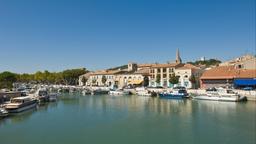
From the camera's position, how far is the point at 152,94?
2421 inches

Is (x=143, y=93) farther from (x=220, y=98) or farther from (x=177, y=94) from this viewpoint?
(x=220, y=98)

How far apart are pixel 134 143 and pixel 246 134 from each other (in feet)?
29.5

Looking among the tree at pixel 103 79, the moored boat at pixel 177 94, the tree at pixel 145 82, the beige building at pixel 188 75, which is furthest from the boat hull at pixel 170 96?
the tree at pixel 103 79

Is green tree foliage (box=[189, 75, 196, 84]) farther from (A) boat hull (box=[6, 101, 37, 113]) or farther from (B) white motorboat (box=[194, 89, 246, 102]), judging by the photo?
(A) boat hull (box=[6, 101, 37, 113])

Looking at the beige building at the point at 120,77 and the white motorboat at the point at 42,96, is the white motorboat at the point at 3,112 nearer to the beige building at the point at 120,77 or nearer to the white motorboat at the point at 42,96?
the white motorboat at the point at 42,96

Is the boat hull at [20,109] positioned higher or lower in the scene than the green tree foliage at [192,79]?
lower

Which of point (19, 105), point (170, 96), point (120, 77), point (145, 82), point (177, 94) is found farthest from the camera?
point (120, 77)

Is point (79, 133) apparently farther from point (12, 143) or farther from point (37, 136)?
point (12, 143)

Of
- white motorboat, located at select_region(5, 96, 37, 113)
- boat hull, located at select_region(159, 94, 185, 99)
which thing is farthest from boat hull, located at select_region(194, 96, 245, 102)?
white motorboat, located at select_region(5, 96, 37, 113)

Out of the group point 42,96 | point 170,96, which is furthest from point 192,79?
point 42,96

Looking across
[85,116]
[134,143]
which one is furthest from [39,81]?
[134,143]

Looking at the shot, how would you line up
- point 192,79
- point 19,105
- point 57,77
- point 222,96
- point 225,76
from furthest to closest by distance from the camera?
point 57,77 < point 192,79 < point 225,76 < point 222,96 < point 19,105

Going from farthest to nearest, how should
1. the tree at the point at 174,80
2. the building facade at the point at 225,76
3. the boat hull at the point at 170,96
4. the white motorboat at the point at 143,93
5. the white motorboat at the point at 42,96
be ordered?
the tree at the point at 174,80, the white motorboat at the point at 143,93, the building facade at the point at 225,76, the boat hull at the point at 170,96, the white motorboat at the point at 42,96

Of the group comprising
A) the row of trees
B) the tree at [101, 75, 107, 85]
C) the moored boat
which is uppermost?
the row of trees
